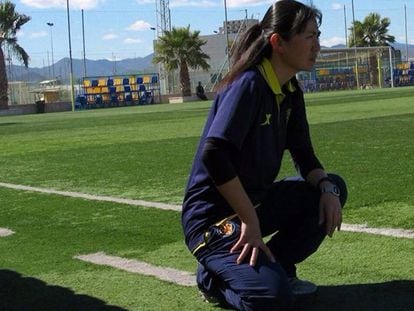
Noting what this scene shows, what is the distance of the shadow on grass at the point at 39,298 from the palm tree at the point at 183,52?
58688 mm

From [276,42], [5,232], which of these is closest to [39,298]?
[276,42]

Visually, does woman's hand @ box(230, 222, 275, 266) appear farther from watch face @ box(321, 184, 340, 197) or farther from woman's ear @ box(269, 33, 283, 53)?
woman's ear @ box(269, 33, 283, 53)

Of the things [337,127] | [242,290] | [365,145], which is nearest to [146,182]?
[365,145]

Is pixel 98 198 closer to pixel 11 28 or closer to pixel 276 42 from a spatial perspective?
pixel 276 42

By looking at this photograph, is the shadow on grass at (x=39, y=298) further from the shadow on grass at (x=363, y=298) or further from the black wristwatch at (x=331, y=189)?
the black wristwatch at (x=331, y=189)

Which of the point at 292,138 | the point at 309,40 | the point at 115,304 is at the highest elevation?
the point at 309,40

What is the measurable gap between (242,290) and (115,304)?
837mm

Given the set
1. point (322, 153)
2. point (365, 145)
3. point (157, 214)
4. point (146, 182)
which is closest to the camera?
point (157, 214)

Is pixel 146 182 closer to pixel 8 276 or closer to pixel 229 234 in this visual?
pixel 8 276

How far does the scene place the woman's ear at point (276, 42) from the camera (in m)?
3.62

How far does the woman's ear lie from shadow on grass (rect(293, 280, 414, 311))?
124 cm

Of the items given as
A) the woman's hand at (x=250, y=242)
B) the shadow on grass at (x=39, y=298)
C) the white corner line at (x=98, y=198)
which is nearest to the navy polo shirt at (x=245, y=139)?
the woman's hand at (x=250, y=242)

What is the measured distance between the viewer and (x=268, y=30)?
143 inches

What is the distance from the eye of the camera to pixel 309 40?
→ 3.61 metres
